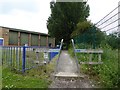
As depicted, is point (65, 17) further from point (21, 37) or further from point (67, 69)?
point (67, 69)

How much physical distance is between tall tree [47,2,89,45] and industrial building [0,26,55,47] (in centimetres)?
453

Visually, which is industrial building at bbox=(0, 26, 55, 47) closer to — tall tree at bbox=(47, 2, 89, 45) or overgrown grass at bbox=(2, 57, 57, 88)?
tall tree at bbox=(47, 2, 89, 45)

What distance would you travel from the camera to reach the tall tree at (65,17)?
4041cm

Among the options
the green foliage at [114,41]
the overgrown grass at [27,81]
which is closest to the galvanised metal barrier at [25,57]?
the overgrown grass at [27,81]

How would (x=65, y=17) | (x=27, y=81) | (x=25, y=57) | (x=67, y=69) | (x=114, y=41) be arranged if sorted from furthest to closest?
(x=65, y=17), (x=67, y=69), (x=25, y=57), (x=114, y=41), (x=27, y=81)

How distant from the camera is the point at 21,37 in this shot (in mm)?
40406

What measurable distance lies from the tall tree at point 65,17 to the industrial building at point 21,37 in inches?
179

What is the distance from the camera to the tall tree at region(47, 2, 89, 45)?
40406mm

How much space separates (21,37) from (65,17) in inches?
334

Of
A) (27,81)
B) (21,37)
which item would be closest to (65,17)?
(21,37)

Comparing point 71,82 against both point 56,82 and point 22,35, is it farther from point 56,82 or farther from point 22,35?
point 22,35

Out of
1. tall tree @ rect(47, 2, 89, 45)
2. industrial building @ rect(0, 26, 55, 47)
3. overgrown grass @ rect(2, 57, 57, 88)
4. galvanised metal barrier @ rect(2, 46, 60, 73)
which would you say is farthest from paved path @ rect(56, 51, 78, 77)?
tall tree @ rect(47, 2, 89, 45)

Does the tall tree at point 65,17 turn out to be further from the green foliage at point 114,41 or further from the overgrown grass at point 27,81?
the overgrown grass at point 27,81

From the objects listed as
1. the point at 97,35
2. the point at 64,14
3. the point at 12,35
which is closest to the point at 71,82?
the point at 97,35
